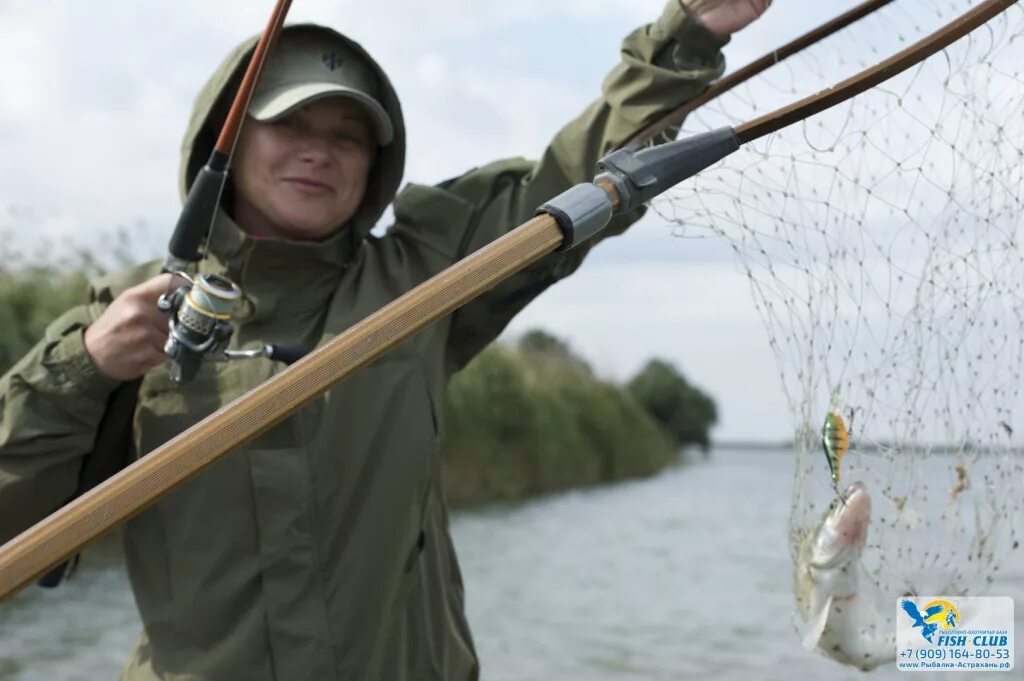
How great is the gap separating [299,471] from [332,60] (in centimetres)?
86

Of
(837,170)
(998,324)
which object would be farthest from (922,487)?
(837,170)

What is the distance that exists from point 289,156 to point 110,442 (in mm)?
646

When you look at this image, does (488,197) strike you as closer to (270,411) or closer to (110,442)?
(110,442)

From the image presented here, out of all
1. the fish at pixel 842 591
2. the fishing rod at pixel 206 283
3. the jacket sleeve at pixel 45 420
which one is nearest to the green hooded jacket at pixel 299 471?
the jacket sleeve at pixel 45 420

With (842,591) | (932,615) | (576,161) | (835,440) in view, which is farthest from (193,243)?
(932,615)

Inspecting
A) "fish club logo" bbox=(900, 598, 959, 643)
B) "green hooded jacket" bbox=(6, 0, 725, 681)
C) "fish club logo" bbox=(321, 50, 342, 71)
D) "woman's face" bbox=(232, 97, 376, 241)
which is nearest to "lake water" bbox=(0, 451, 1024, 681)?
"fish club logo" bbox=(900, 598, 959, 643)

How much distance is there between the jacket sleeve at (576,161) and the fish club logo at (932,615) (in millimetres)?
1074

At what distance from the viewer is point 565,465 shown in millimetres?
19297

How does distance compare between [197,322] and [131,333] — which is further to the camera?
[131,333]

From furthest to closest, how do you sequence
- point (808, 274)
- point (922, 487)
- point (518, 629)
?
point (518, 629) → point (922, 487) → point (808, 274)

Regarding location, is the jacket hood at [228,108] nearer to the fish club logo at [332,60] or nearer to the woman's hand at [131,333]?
the fish club logo at [332,60]

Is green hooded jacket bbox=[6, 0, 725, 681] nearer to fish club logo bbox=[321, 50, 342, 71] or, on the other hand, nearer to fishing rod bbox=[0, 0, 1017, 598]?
fish club logo bbox=[321, 50, 342, 71]

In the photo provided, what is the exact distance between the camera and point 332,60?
237cm

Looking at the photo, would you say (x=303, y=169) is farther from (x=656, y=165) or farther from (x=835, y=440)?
(x=835, y=440)
